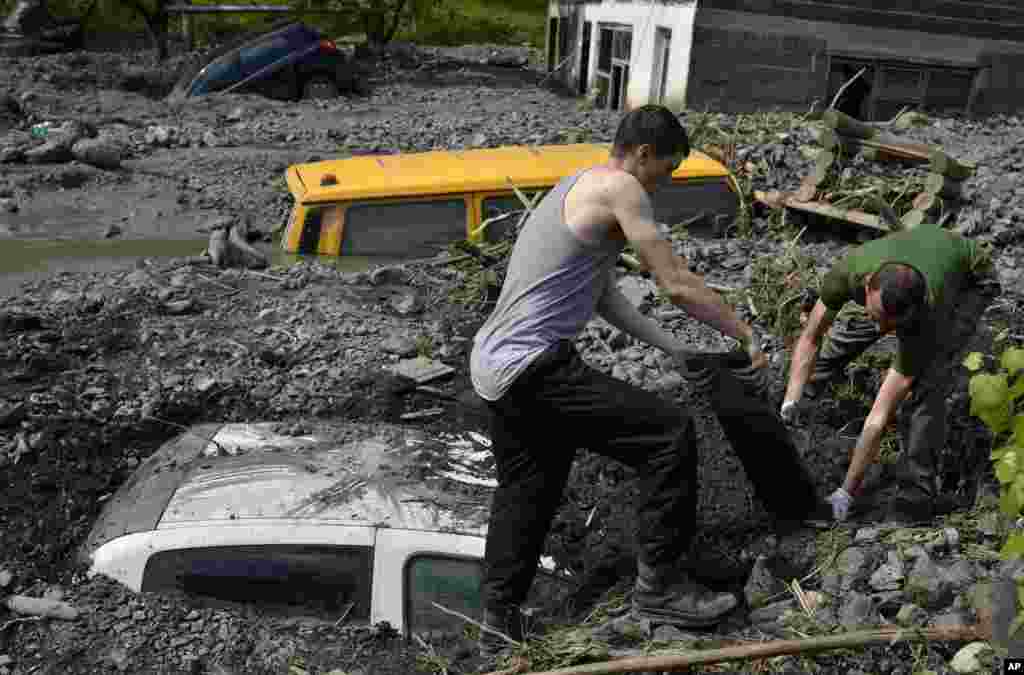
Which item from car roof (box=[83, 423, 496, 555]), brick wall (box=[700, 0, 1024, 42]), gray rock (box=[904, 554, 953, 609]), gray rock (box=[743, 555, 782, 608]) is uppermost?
brick wall (box=[700, 0, 1024, 42])

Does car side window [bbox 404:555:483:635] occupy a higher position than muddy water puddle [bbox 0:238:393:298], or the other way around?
car side window [bbox 404:555:483:635]

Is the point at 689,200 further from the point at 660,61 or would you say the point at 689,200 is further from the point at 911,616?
the point at 660,61

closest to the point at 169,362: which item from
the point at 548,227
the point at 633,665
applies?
the point at 548,227

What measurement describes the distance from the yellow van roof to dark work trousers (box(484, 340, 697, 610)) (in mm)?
4107

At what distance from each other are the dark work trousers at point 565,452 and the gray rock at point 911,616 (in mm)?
677

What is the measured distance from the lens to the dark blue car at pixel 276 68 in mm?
19859

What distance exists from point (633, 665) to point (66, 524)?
9.15ft

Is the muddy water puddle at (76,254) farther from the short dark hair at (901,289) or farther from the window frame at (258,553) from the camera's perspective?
the short dark hair at (901,289)

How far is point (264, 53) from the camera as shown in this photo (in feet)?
66.0

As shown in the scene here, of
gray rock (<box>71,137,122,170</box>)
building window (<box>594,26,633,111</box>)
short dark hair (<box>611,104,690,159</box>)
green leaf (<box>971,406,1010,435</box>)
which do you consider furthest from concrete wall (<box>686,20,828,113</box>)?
green leaf (<box>971,406,1010,435</box>)

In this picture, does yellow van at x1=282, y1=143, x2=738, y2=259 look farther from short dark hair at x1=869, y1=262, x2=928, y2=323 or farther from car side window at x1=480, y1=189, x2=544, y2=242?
short dark hair at x1=869, y1=262, x2=928, y2=323

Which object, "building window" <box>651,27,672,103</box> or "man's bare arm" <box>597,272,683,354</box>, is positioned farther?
"building window" <box>651,27,672,103</box>

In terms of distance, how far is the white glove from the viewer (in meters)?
3.83

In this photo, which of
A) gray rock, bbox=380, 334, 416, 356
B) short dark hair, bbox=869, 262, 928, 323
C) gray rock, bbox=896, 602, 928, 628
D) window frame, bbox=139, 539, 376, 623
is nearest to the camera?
gray rock, bbox=896, 602, 928, 628
